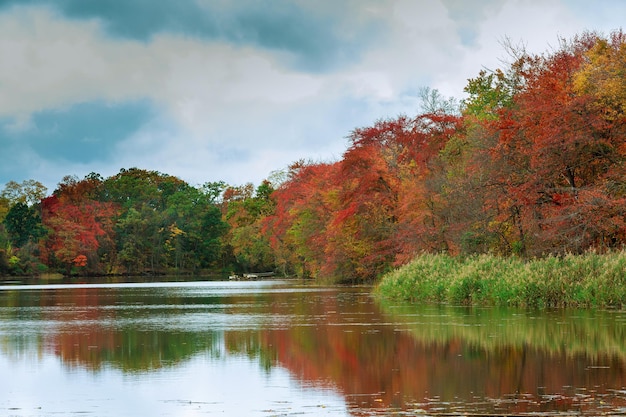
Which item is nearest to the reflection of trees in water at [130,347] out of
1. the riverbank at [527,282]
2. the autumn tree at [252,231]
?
the riverbank at [527,282]

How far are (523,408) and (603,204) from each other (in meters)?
21.3

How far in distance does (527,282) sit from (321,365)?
48.3ft

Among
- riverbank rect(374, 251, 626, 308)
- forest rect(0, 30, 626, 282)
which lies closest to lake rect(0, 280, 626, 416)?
riverbank rect(374, 251, 626, 308)

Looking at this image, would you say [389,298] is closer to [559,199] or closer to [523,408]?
[559,199]

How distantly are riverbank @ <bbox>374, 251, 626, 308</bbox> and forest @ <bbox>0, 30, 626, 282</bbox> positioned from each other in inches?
55.3

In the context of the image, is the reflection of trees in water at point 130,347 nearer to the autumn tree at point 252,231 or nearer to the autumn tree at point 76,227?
the autumn tree at point 252,231

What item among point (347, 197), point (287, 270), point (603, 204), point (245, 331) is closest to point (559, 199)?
point (603, 204)

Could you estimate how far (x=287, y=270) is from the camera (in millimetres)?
86562

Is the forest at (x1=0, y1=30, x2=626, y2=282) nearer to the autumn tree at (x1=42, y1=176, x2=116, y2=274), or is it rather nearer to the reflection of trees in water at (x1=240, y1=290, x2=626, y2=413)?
the autumn tree at (x1=42, y1=176, x2=116, y2=274)

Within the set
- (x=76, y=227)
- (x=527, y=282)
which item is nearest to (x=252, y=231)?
(x=76, y=227)

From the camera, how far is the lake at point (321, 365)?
10.4 meters

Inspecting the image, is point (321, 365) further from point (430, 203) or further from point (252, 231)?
point (252, 231)

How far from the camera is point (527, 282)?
2773 cm

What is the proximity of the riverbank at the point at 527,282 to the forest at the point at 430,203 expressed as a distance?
1405 millimetres
